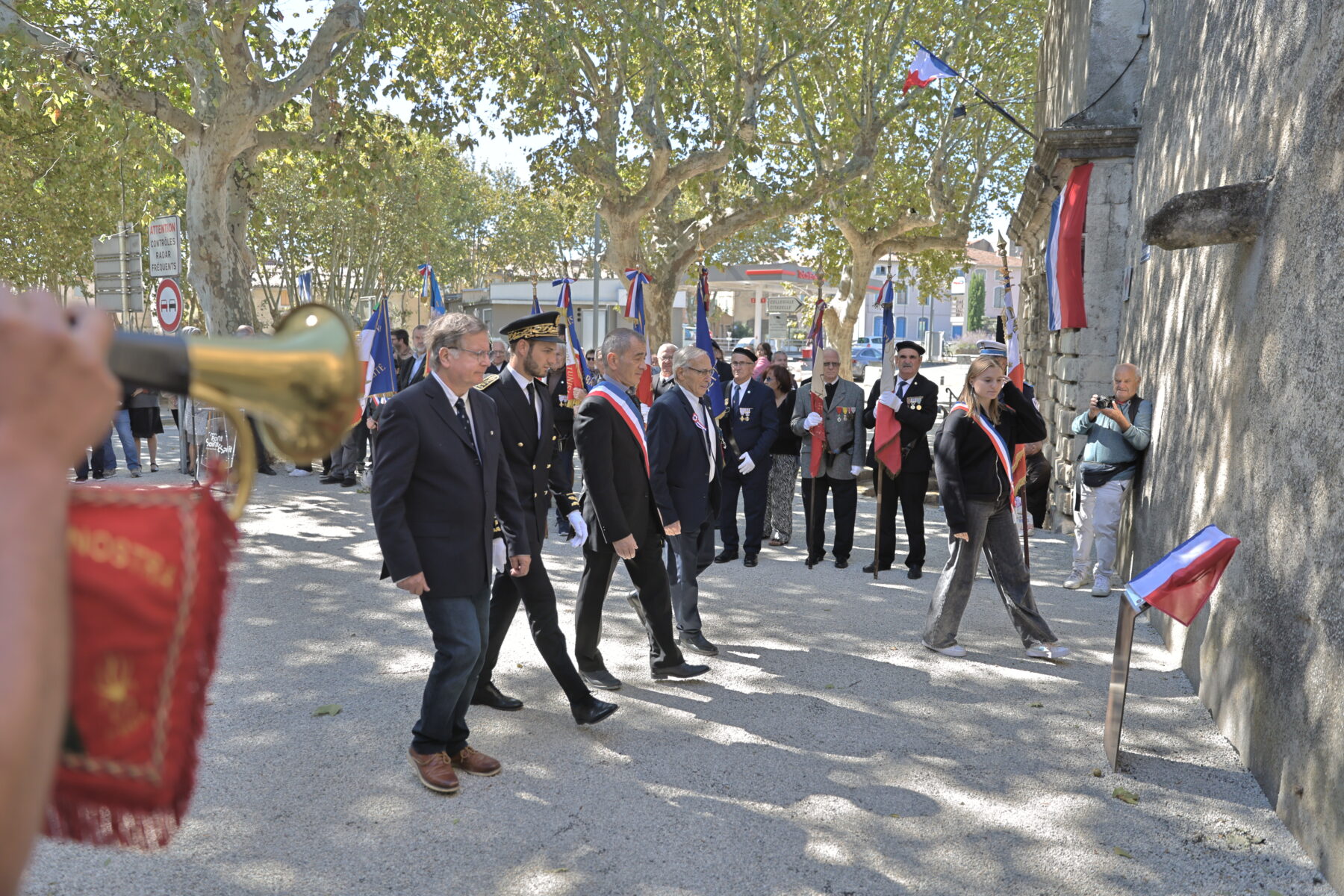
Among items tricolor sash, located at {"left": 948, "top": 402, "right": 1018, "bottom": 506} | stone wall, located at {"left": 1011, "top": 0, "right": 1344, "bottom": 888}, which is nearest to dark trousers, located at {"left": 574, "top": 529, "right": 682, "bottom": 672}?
tricolor sash, located at {"left": 948, "top": 402, "right": 1018, "bottom": 506}

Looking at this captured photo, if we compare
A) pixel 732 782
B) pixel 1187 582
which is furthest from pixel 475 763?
pixel 1187 582

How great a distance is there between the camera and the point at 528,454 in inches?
225

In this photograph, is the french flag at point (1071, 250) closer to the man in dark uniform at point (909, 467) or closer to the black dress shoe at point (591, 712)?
the man in dark uniform at point (909, 467)

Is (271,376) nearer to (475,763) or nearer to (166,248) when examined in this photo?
(475,763)

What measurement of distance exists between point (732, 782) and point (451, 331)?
2.38 meters

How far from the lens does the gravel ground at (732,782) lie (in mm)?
3975

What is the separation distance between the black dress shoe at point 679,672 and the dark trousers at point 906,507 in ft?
12.1

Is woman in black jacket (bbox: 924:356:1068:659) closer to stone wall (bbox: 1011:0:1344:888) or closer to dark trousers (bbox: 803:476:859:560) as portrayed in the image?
stone wall (bbox: 1011:0:1344:888)

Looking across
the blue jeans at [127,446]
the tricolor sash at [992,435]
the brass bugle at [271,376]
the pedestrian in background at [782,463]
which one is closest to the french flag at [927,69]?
Result: the pedestrian in background at [782,463]

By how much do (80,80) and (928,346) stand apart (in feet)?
195

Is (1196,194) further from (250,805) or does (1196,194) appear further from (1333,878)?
(250,805)

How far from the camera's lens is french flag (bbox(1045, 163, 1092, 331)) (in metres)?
11.2

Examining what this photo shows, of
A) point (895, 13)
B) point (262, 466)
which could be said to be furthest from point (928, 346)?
point (262, 466)

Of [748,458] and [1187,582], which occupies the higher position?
[748,458]
